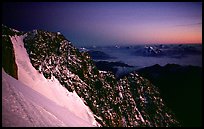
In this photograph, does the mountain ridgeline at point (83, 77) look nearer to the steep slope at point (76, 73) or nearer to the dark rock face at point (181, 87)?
the steep slope at point (76, 73)

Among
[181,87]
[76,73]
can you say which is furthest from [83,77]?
[181,87]

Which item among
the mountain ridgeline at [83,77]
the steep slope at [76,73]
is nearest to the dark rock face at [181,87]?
the mountain ridgeline at [83,77]

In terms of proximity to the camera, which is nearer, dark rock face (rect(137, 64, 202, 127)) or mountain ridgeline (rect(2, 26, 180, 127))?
mountain ridgeline (rect(2, 26, 180, 127))

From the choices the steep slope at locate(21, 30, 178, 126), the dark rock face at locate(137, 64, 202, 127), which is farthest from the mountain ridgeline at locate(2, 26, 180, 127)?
the dark rock face at locate(137, 64, 202, 127)

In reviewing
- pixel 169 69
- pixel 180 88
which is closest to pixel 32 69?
pixel 180 88

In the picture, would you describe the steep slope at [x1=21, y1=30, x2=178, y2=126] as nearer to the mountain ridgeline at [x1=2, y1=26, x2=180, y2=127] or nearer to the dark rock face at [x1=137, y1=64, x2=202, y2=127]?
the mountain ridgeline at [x1=2, y1=26, x2=180, y2=127]

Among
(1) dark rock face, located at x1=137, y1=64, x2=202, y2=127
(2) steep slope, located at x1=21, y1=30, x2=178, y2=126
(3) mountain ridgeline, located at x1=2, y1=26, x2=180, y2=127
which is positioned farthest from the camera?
(1) dark rock face, located at x1=137, y1=64, x2=202, y2=127

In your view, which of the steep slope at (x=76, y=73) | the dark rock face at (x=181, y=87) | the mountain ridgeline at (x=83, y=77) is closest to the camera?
the steep slope at (x=76, y=73)

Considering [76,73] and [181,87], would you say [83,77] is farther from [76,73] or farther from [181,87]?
[181,87]

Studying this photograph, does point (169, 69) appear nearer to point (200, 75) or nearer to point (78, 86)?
point (200, 75)
